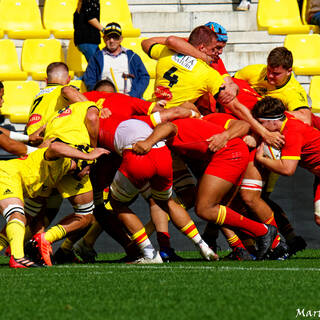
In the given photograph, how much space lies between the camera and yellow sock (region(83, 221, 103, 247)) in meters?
7.66

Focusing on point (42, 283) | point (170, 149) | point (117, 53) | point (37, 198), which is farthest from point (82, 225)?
point (117, 53)

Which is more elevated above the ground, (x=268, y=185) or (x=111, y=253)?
(x=268, y=185)

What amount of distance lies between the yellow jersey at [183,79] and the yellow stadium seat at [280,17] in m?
5.01

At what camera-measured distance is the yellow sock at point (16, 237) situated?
6.12 m

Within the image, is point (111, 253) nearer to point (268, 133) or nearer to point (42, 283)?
point (268, 133)

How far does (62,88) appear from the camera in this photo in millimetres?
7543

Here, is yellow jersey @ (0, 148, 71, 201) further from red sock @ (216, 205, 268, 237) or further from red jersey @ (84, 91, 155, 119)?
red sock @ (216, 205, 268, 237)

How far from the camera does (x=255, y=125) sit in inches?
277

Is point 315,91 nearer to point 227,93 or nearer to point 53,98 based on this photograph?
point 227,93

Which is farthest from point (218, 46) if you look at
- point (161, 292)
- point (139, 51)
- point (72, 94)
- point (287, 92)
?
point (161, 292)

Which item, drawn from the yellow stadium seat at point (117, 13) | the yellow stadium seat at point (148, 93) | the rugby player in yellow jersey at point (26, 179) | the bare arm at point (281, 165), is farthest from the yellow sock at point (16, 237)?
the yellow stadium seat at point (117, 13)

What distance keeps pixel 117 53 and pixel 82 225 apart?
3.54 metres

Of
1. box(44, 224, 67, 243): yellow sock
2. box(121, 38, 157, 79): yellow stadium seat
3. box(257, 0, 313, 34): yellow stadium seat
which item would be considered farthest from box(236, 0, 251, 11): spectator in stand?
box(44, 224, 67, 243): yellow sock

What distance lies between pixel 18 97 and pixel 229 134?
4.63 meters
